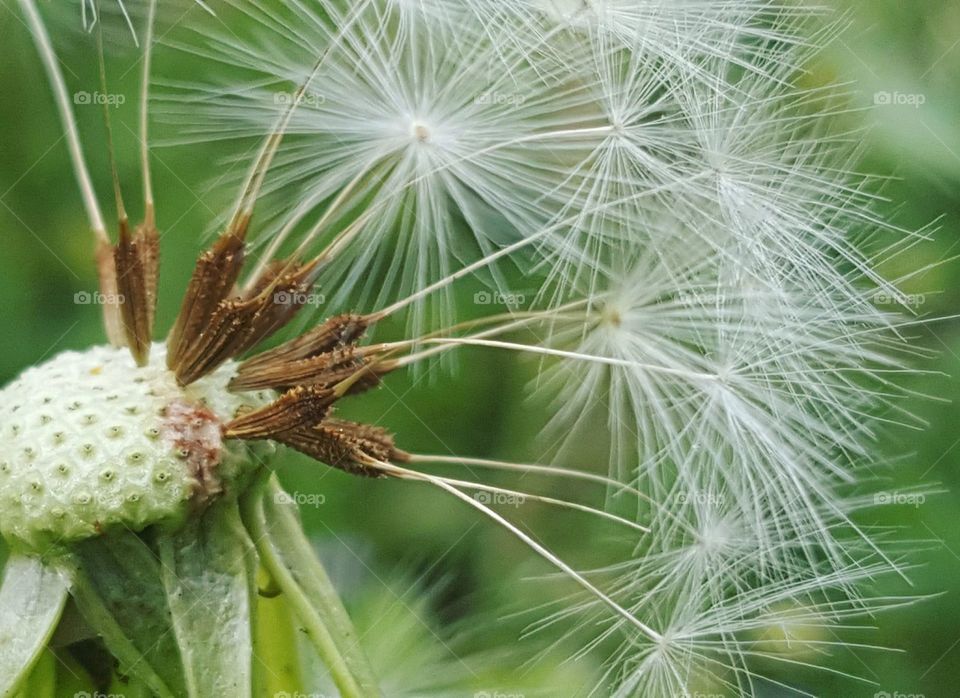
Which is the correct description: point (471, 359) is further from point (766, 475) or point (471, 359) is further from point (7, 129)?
point (7, 129)

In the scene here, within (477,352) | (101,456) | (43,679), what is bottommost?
(43,679)

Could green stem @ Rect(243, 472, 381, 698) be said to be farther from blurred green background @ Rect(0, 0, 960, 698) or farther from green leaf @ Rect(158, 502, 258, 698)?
blurred green background @ Rect(0, 0, 960, 698)

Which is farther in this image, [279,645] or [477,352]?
[477,352]

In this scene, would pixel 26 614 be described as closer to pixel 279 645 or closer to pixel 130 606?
pixel 130 606

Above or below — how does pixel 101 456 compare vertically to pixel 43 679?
above

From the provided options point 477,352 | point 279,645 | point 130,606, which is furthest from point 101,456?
point 477,352

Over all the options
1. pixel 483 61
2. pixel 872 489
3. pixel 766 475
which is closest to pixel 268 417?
pixel 483 61
